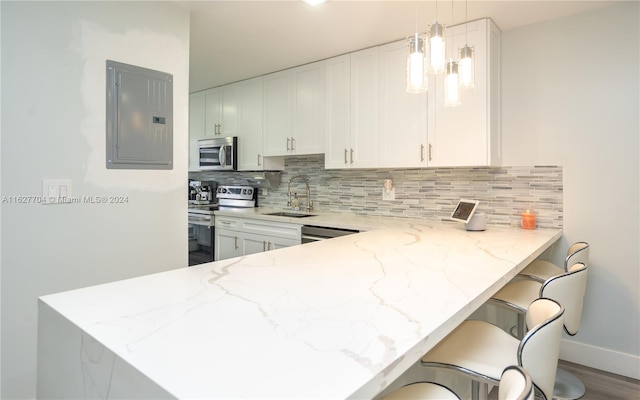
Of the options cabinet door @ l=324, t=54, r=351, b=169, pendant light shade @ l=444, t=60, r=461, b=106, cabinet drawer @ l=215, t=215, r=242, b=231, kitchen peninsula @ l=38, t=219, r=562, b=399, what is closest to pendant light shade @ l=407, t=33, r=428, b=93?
pendant light shade @ l=444, t=60, r=461, b=106

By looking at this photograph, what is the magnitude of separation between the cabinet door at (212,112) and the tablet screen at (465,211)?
2.96 m

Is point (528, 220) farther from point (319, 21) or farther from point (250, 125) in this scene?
point (250, 125)

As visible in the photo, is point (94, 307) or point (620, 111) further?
point (620, 111)

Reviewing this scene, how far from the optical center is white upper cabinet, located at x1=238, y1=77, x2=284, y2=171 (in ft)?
13.1

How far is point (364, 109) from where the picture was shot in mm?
3148

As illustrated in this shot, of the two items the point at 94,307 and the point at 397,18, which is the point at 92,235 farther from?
→ the point at 397,18

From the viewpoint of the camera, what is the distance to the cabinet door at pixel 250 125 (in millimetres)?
3980

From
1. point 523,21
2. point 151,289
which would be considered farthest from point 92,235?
point 523,21

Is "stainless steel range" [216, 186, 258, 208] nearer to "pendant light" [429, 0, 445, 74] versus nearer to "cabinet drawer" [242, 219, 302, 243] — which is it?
"cabinet drawer" [242, 219, 302, 243]

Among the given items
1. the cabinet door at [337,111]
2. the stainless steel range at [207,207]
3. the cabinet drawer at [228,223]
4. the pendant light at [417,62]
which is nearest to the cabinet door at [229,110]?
the stainless steel range at [207,207]

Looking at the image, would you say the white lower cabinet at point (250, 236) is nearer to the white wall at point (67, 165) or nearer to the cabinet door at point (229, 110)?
the cabinet door at point (229, 110)

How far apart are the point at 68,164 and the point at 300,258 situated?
1.36m

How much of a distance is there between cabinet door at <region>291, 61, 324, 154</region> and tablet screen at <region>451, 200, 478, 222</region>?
4.61ft

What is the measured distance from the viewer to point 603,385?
224 cm
